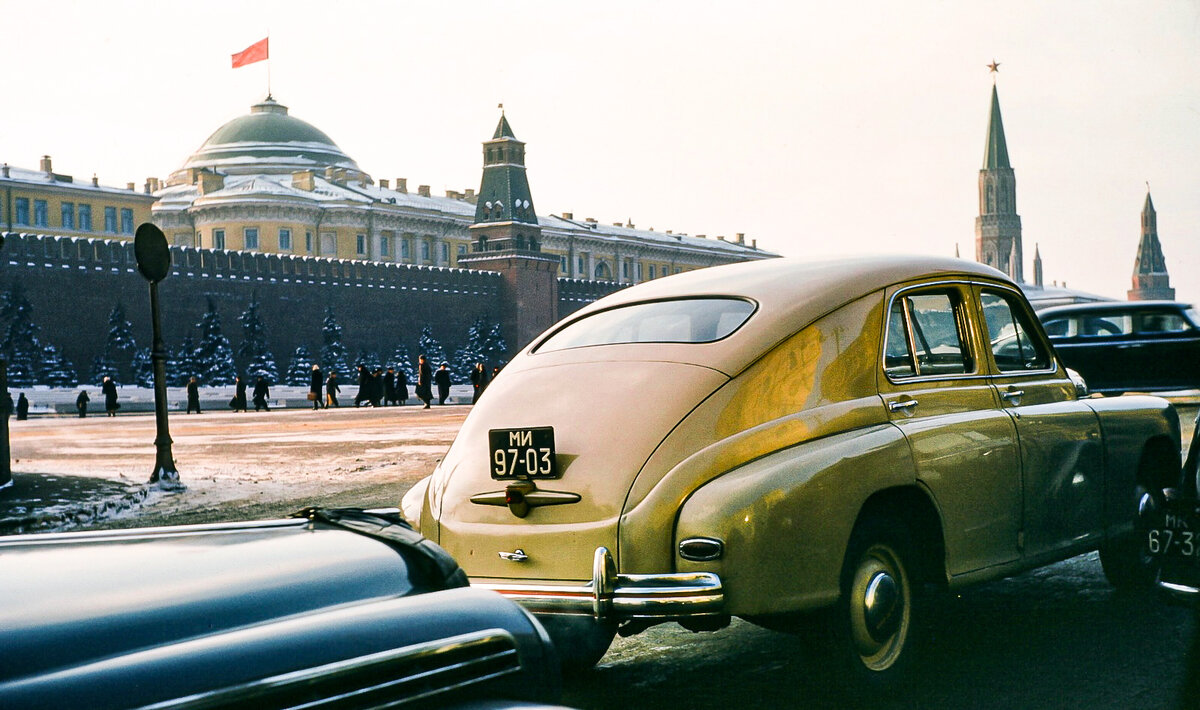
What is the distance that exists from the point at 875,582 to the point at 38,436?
73.6ft

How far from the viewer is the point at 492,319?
81.0 meters

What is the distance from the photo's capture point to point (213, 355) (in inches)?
2424

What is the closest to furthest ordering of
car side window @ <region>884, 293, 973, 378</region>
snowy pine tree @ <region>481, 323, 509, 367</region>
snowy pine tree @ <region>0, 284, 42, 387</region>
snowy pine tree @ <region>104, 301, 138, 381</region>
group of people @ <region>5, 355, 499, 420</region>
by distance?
1. car side window @ <region>884, 293, 973, 378</region>
2. group of people @ <region>5, 355, 499, 420</region>
3. snowy pine tree @ <region>0, 284, 42, 387</region>
4. snowy pine tree @ <region>104, 301, 138, 381</region>
5. snowy pine tree @ <region>481, 323, 509, 367</region>

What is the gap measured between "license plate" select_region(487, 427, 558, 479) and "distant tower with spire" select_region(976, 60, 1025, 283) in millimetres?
174617

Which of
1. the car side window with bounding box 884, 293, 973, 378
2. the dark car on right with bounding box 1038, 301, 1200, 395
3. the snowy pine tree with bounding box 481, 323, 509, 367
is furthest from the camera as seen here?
the snowy pine tree with bounding box 481, 323, 509, 367

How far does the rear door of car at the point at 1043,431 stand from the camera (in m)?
4.77

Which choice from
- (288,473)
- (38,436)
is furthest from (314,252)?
(288,473)

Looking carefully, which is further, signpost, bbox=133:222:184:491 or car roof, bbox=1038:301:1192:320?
car roof, bbox=1038:301:1192:320

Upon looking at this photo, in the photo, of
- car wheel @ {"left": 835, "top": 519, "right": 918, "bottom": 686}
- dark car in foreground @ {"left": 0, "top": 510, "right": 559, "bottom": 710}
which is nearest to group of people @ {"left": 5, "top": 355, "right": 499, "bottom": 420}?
→ car wheel @ {"left": 835, "top": 519, "right": 918, "bottom": 686}

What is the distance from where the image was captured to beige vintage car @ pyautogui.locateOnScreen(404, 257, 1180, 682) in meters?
3.75

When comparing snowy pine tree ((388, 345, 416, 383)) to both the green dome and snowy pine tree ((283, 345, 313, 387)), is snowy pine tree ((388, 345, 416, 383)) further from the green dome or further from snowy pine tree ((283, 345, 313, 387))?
the green dome

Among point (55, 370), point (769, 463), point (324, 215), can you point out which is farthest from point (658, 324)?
point (324, 215)

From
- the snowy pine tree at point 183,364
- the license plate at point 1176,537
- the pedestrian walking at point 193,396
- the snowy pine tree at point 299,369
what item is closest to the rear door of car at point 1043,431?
the license plate at point 1176,537

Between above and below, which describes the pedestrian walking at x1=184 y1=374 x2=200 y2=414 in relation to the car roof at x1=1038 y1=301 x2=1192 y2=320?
below
